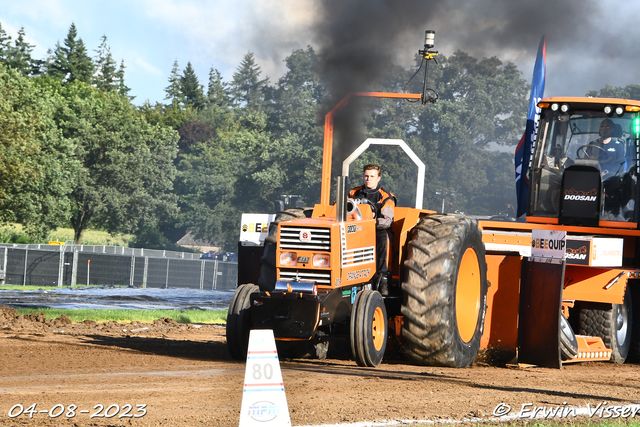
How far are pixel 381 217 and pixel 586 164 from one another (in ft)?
13.8

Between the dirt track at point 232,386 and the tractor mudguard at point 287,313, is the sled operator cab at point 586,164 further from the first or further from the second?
the tractor mudguard at point 287,313

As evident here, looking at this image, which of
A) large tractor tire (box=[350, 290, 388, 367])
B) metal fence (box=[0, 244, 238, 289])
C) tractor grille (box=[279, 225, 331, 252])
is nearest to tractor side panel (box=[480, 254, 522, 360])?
large tractor tire (box=[350, 290, 388, 367])

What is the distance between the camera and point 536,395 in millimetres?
6910

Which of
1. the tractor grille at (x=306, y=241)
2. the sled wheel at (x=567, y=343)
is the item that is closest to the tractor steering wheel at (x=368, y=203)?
the tractor grille at (x=306, y=241)

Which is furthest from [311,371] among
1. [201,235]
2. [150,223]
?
[201,235]

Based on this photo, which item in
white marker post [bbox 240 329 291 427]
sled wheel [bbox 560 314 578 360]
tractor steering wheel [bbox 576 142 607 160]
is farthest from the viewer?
tractor steering wheel [bbox 576 142 607 160]

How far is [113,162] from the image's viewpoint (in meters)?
63.1

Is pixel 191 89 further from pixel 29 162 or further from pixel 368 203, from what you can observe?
pixel 368 203

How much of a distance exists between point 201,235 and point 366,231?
2982 inches

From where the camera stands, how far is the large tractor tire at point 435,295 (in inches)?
328

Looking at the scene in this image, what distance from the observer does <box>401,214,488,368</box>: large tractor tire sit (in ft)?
27.3

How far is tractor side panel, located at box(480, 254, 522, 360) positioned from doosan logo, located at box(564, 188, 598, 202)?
231 centimetres

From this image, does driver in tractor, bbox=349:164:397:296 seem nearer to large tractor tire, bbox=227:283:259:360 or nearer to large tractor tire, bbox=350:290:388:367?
large tractor tire, bbox=350:290:388:367

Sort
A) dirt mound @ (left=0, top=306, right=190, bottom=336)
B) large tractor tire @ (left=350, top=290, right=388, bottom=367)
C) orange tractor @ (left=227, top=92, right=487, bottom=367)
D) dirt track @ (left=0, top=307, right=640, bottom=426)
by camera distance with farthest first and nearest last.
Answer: dirt mound @ (left=0, top=306, right=190, bottom=336), large tractor tire @ (left=350, top=290, right=388, bottom=367), orange tractor @ (left=227, top=92, right=487, bottom=367), dirt track @ (left=0, top=307, right=640, bottom=426)
